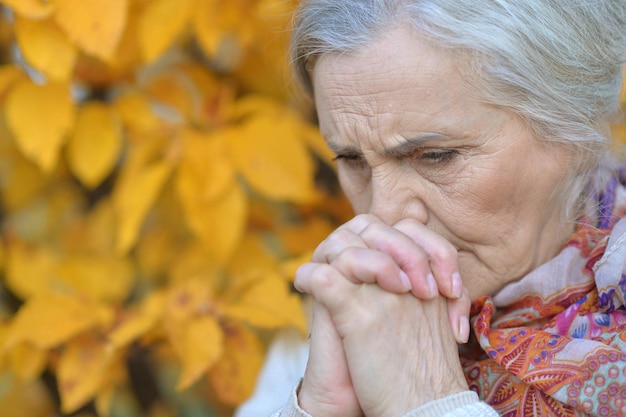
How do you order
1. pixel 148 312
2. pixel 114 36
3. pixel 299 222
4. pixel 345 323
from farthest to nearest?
pixel 299 222, pixel 148 312, pixel 114 36, pixel 345 323

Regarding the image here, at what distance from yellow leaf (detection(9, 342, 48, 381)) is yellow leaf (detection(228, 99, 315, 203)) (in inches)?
33.3

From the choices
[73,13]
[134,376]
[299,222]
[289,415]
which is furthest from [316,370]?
[134,376]

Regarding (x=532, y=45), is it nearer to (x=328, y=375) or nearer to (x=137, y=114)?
(x=328, y=375)

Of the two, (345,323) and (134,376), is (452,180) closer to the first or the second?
(345,323)

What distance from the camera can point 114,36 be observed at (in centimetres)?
198

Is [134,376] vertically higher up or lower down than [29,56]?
lower down

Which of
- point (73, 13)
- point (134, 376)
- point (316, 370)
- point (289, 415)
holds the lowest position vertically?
point (134, 376)

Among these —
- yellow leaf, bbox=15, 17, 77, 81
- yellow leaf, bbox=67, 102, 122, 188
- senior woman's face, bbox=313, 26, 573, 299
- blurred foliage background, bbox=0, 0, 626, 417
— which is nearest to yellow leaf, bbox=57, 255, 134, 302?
blurred foliage background, bbox=0, 0, 626, 417

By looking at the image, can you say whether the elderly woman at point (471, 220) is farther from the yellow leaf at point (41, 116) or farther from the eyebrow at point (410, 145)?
the yellow leaf at point (41, 116)

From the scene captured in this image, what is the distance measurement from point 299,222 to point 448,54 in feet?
4.61

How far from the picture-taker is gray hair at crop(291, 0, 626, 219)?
1.60m

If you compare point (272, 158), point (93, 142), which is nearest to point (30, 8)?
point (93, 142)

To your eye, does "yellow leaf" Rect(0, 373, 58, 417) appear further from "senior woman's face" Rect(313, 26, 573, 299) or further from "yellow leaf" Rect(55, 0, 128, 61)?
"senior woman's face" Rect(313, 26, 573, 299)

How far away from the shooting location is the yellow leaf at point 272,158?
2291mm
